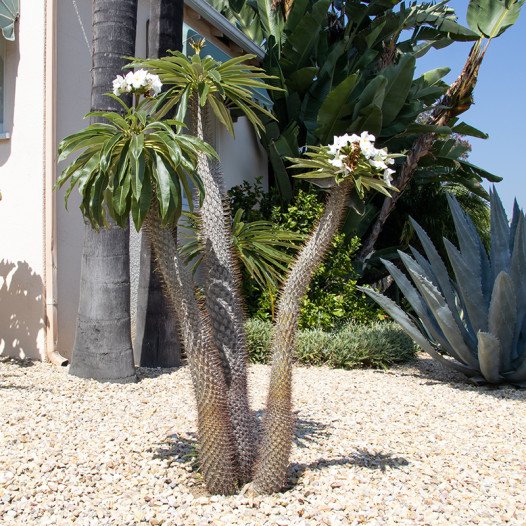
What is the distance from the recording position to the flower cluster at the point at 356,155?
120 inches

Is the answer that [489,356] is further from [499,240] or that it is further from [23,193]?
[23,193]

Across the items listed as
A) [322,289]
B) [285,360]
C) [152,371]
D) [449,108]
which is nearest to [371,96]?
[449,108]

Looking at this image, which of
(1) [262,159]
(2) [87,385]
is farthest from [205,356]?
(1) [262,159]

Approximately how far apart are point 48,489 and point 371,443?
1.94 m

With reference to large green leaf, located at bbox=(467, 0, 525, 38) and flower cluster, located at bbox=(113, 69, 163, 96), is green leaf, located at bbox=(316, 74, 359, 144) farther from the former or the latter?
flower cluster, located at bbox=(113, 69, 163, 96)

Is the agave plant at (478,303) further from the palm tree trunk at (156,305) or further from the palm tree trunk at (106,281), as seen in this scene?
the palm tree trunk at (106,281)

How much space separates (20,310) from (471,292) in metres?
4.55

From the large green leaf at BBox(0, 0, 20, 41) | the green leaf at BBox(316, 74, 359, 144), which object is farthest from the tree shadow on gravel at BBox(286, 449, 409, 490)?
the green leaf at BBox(316, 74, 359, 144)

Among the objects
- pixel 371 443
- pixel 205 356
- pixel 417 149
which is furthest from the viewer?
pixel 417 149

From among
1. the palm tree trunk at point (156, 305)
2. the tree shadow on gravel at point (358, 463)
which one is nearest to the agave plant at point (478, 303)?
the palm tree trunk at point (156, 305)

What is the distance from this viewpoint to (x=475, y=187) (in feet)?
41.5

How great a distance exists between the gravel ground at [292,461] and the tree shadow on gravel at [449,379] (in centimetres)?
49

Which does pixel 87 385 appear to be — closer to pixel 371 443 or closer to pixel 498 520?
pixel 371 443

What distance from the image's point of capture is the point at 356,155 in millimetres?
3070
